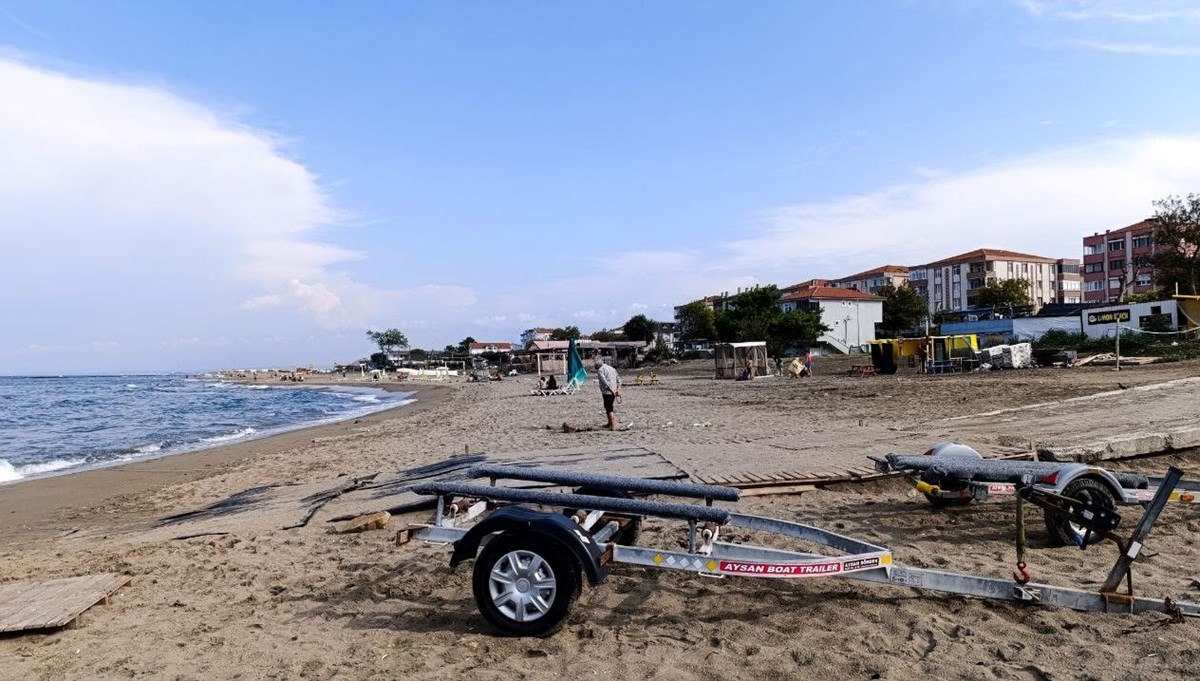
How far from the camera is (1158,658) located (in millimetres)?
3816

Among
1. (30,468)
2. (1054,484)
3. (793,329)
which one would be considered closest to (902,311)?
(793,329)

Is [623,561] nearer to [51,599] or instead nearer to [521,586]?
[521,586]

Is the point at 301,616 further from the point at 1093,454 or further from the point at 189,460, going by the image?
the point at 189,460

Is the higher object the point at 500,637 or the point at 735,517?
the point at 735,517

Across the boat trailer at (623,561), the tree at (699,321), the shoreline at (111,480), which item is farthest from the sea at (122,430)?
the tree at (699,321)

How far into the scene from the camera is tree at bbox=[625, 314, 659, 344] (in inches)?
4309

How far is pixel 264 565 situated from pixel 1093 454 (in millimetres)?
9273

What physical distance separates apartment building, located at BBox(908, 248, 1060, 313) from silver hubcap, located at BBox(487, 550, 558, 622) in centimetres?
10138

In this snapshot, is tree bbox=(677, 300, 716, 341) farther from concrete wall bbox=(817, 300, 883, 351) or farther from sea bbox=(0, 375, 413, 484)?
sea bbox=(0, 375, 413, 484)

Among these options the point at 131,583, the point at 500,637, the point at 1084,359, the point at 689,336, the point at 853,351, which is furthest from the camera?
the point at 689,336

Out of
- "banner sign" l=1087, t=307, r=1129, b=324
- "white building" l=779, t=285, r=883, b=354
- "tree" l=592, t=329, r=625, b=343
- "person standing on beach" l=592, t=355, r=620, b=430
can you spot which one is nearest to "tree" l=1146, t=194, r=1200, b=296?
"banner sign" l=1087, t=307, r=1129, b=324

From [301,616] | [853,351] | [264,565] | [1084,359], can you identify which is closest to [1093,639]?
[301,616]

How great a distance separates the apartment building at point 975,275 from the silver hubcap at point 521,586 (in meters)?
101

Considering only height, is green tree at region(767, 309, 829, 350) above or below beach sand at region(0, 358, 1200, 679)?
above
